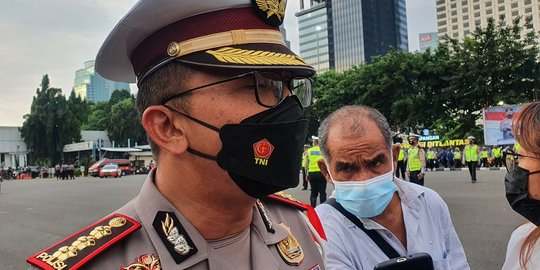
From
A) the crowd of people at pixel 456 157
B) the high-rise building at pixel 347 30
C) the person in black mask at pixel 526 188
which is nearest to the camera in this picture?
the person in black mask at pixel 526 188

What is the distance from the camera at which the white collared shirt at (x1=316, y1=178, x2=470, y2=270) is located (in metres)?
2.11

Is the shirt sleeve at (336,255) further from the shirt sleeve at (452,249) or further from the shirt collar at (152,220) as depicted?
the shirt collar at (152,220)

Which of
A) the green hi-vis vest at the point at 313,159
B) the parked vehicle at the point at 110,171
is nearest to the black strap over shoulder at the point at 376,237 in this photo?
the green hi-vis vest at the point at 313,159

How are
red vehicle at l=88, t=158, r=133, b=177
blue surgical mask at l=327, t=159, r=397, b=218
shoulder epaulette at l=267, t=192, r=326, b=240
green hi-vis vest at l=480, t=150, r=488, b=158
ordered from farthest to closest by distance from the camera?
1. red vehicle at l=88, t=158, r=133, b=177
2. green hi-vis vest at l=480, t=150, r=488, b=158
3. blue surgical mask at l=327, t=159, r=397, b=218
4. shoulder epaulette at l=267, t=192, r=326, b=240

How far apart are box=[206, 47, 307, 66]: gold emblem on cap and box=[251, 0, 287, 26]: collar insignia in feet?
0.45

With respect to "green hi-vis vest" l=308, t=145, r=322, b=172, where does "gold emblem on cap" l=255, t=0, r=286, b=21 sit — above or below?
above

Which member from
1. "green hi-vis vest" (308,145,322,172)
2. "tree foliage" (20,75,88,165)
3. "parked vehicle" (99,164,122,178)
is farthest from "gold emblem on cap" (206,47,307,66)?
"tree foliage" (20,75,88,165)

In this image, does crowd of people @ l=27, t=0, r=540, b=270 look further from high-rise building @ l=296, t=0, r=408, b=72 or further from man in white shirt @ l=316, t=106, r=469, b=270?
high-rise building @ l=296, t=0, r=408, b=72

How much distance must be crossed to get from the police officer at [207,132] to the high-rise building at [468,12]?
108m

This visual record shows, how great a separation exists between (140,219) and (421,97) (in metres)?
28.4

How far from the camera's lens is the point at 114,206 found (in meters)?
11.2

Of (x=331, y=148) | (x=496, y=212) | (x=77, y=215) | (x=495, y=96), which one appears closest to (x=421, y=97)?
(x=495, y=96)

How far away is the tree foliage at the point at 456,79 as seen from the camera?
25312 millimetres

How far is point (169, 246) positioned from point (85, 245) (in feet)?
0.76
